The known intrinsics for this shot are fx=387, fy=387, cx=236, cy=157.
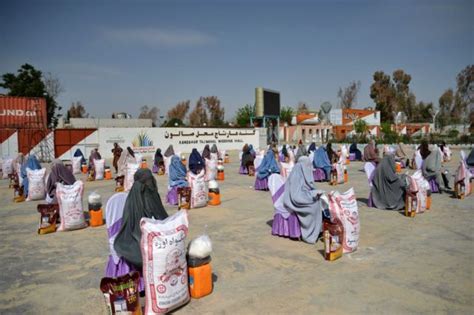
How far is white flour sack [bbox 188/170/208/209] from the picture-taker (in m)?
9.32

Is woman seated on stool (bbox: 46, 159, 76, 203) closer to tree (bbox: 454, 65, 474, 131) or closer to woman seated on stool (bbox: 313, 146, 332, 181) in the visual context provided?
woman seated on stool (bbox: 313, 146, 332, 181)

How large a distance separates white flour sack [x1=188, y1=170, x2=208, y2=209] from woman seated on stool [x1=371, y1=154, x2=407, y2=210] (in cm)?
410

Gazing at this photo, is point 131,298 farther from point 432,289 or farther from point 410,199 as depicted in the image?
point 410,199

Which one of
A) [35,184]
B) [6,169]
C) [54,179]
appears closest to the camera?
[54,179]

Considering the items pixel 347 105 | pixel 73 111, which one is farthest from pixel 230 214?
pixel 73 111

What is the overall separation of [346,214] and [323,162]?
8165 millimetres

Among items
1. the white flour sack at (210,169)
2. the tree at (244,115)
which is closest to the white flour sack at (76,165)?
the white flour sack at (210,169)

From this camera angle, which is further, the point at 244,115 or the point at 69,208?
the point at 244,115

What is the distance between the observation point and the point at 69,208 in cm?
749

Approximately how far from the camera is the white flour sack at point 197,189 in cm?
932

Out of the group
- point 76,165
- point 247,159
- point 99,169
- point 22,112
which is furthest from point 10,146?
point 247,159

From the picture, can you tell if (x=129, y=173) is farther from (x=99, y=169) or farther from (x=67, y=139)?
(x=67, y=139)

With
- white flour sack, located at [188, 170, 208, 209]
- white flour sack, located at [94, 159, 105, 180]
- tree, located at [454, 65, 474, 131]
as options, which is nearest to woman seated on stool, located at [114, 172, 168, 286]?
white flour sack, located at [188, 170, 208, 209]

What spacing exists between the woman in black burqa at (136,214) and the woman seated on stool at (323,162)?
986 cm
